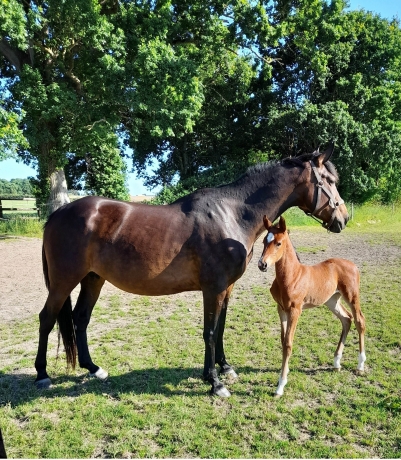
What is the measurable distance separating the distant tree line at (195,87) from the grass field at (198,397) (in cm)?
911

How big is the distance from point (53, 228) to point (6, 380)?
168 centimetres

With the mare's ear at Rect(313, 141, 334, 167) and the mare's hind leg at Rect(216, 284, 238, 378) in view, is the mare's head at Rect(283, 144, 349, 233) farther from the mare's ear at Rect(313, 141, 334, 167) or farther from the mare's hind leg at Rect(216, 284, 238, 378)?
the mare's hind leg at Rect(216, 284, 238, 378)

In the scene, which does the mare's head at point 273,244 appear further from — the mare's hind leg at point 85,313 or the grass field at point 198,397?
the mare's hind leg at point 85,313

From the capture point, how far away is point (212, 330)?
11.7 ft

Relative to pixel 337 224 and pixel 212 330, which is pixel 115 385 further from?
pixel 337 224

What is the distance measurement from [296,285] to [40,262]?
898 cm

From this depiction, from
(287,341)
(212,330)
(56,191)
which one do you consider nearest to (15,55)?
(56,191)

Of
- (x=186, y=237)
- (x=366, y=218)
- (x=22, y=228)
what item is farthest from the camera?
(x=366, y=218)

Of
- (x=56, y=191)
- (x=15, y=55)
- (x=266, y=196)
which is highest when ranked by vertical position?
(x=15, y=55)

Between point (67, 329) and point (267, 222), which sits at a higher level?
A: point (267, 222)

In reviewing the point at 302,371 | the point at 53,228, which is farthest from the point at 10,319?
the point at 302,371

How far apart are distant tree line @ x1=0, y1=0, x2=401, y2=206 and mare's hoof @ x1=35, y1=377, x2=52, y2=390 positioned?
940 cm

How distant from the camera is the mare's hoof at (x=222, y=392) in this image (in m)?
3.46

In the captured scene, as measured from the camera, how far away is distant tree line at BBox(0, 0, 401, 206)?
1328cm
